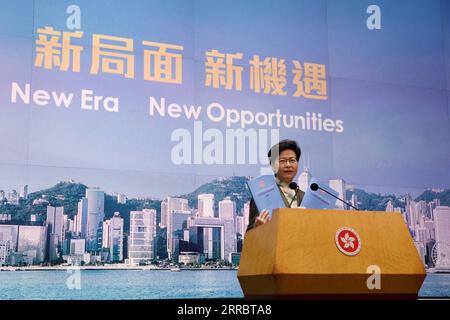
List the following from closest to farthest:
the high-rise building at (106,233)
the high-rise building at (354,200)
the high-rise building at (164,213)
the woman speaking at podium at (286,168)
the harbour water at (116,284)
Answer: the woman speaking at podium at (286,168)
the harbour water at (116,284)
the high-rise building at (106,233)
the high-rise building at (164,213)
the high-rise building at (354,200)

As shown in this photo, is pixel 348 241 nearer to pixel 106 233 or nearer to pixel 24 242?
pixel 106 233

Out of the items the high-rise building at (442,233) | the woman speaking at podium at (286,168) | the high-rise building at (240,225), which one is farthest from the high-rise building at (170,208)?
the high-rise building at (442,233)

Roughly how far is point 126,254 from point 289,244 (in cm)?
199

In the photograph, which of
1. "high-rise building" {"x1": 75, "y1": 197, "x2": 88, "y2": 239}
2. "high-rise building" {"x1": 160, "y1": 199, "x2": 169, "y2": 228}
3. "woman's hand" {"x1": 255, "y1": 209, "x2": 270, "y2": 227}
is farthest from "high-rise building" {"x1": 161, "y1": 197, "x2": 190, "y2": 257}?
"woman's hand" {"x1": 255, "y1": 209, "x2": 270, "y2": 227}

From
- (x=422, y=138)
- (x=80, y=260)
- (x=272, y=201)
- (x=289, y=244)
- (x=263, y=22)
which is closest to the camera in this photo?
(x=289, y=244)

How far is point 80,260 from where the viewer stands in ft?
11.9

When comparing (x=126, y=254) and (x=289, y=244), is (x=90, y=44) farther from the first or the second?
(x=289, y=244)

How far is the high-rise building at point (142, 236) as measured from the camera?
3.75 meters

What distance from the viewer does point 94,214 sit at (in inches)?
145

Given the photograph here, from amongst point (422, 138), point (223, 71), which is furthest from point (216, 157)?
point (422, 138)

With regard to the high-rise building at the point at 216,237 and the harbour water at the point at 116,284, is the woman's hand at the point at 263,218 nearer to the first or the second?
the harbour water at the point at 116,284

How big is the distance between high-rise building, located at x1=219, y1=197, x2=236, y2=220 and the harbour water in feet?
1.17

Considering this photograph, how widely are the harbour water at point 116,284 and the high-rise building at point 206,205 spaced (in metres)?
0.37

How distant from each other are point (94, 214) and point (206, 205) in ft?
2.39
